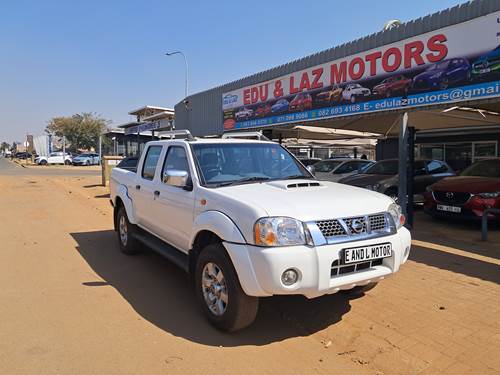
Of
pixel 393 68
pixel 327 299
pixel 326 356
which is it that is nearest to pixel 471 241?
pixel 393 68

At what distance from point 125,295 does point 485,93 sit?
22.4ft

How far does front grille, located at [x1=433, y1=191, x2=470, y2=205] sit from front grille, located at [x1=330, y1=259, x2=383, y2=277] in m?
6.06

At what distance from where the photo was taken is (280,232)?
11.4ft

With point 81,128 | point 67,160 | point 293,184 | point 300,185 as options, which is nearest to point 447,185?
point 300,185

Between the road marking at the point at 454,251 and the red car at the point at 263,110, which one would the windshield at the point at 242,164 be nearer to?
the road marking at the point at 454,251

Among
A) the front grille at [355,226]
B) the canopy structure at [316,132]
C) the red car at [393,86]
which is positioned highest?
the red car at [393,86]

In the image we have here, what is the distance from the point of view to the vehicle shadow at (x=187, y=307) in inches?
153

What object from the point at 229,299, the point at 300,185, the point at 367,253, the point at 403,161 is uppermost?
the point at 403,161

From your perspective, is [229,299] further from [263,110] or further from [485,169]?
[263,110]

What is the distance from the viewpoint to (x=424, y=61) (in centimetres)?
851

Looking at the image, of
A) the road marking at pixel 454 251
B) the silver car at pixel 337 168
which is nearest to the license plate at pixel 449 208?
the road marking at pixel 454 251

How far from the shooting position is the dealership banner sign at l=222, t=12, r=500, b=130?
24.8ft

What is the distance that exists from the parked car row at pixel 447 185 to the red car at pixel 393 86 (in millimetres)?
2395

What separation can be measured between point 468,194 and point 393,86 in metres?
2.76
